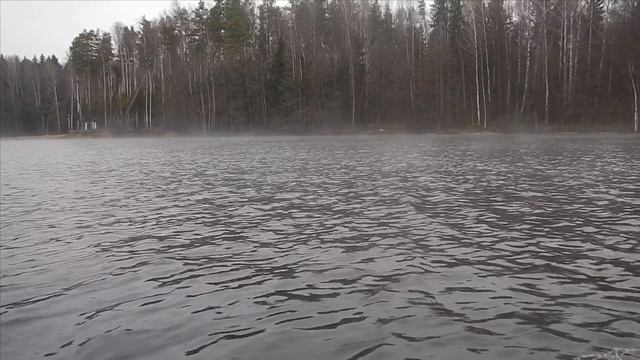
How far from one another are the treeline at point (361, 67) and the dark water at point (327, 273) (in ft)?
157

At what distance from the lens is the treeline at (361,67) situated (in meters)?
60.9

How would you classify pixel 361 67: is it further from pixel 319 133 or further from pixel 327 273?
pixel 327 273

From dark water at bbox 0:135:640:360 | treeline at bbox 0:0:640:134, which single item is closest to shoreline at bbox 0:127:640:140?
treeline at bbox 0:0:640:134

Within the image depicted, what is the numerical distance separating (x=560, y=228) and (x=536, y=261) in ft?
10.1

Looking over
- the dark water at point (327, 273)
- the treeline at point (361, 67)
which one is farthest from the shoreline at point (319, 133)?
the dark water at point (327, 273)

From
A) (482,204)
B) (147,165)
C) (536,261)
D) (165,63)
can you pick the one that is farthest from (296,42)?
(536,261)

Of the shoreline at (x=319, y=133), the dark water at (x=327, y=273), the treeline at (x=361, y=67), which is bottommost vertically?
the dark water at (x=327, y=273)

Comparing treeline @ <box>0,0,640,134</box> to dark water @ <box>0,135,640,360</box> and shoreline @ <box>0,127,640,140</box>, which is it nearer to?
shoreline @ <box>0,127,640,140</box>

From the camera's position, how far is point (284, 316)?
738 centimetres

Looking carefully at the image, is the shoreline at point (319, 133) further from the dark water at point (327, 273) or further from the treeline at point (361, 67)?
the dark water at point (327, 273)

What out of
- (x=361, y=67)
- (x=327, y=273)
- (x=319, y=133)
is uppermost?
(x=361, y=67)

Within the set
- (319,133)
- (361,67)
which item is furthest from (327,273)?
(361,67)

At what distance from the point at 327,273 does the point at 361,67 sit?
75593 mm

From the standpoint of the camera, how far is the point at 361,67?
81938mm
